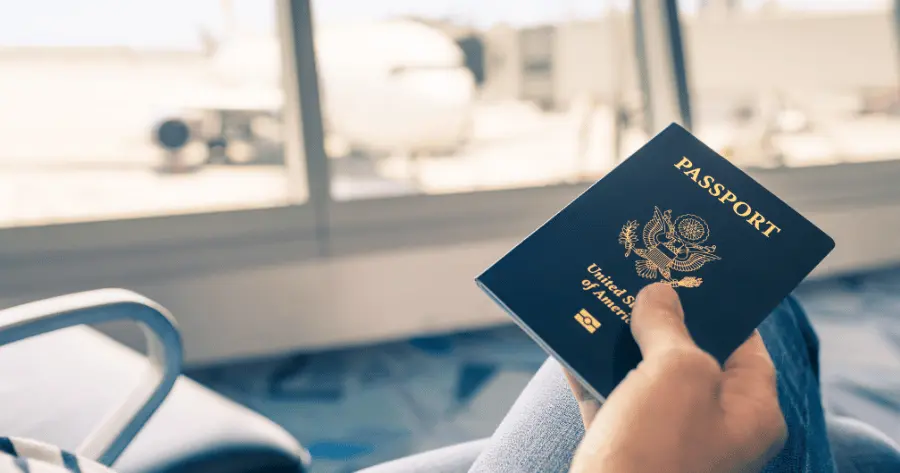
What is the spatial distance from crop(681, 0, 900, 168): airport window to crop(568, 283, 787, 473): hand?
6.98 ft

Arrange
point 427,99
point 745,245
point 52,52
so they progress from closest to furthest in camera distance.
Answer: point 745,245, point 52,52, point 427,99

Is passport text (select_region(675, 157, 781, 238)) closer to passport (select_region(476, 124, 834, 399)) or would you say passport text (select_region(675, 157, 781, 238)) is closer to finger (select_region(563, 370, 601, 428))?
passport (select_region(476, 124, 834, 399))

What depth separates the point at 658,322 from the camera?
40 cm

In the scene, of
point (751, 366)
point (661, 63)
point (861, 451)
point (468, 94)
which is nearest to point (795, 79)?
point (661, 63)

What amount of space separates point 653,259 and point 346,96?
1674mm

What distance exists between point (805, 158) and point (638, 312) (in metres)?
2.40

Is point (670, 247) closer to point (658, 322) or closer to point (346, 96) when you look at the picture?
point (658, 322)

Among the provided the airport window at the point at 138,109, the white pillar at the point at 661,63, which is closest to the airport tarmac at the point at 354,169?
the airport window at the point at 138,109

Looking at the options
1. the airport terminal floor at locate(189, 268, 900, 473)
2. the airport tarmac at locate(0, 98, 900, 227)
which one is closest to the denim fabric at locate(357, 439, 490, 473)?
the airport terminal floor at locate(189, 268, 900, 473)

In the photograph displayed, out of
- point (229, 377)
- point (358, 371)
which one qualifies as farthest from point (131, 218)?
point (358, 371)

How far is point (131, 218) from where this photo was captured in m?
1.81

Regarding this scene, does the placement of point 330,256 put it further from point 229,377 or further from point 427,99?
point 427,99

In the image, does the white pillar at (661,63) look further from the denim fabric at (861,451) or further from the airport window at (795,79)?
the denim fabric at (861,451)

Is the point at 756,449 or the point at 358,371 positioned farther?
the point at 358,371
